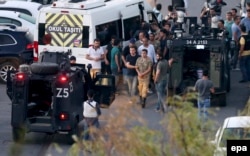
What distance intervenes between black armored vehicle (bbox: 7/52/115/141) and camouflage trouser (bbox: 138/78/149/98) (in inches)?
125

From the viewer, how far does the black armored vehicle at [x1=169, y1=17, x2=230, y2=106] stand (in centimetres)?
2109

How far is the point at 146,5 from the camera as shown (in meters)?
26.9

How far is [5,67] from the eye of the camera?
23984 mm

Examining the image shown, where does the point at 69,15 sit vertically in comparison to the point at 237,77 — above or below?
above

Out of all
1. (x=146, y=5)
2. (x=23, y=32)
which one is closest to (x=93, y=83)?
(x=23, y=32)

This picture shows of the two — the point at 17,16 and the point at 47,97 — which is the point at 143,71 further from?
the point at 17,16

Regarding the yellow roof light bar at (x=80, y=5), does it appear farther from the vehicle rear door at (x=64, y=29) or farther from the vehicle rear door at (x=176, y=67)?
the vehicle rear door at (x=176, y=67)

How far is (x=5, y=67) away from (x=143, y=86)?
14.3 ft

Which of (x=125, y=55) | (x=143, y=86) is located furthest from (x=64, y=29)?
(x=143, y=86)

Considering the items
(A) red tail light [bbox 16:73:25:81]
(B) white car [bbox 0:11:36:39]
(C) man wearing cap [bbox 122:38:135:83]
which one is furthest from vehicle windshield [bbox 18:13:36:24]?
(A) red tail light [bbox 16:73:25:81]

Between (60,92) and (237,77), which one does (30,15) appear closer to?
(237,77)

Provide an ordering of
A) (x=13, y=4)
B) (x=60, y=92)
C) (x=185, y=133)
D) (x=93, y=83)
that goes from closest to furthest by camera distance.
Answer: (x=185, y=133) → (x=60, y=92) → (x=93, y=83) → (x=13, y=4)

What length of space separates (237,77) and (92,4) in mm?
4578

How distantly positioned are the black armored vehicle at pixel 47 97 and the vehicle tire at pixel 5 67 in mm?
5746
